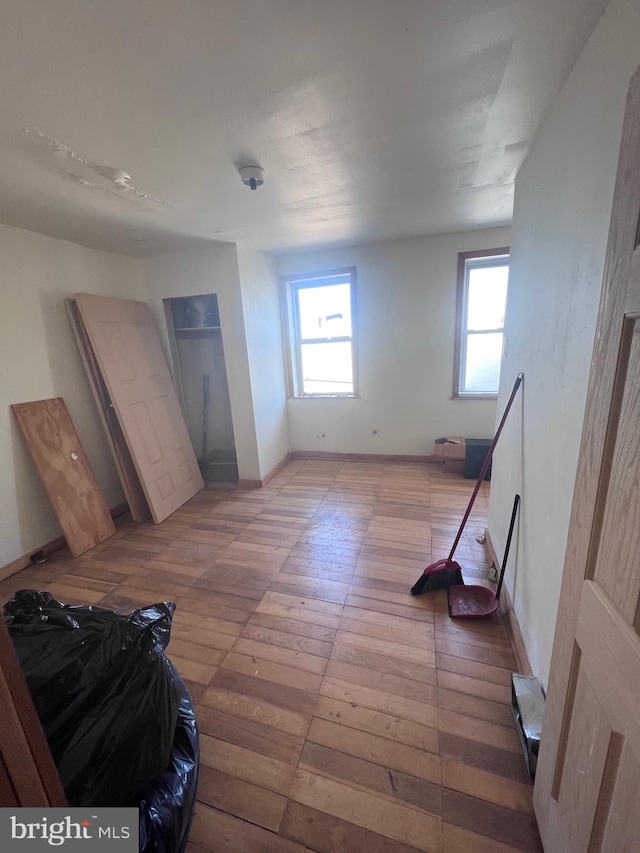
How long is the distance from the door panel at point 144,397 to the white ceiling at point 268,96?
84 cm

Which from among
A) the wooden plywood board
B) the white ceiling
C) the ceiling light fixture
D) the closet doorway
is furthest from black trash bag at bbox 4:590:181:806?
the closet doorway

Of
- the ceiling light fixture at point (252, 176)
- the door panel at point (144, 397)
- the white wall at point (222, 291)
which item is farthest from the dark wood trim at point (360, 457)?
the ceiling light fixture at point (252, 176)

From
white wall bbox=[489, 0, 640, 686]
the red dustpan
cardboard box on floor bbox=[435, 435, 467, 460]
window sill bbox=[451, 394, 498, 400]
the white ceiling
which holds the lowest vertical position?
the red dustpan

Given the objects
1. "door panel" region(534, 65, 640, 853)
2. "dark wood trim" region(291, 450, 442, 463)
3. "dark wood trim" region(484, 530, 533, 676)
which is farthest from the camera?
"dark wood trim" region(291, 450, 442, 463)

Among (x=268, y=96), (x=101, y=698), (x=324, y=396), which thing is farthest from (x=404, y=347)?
(x=101, y=698)

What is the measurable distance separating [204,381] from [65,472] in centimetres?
177

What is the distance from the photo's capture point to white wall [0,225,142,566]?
2.32 metres

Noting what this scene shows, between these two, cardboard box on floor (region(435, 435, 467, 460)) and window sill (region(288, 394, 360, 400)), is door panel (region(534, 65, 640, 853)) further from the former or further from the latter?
window sill (region(288, 394, 360, 400))

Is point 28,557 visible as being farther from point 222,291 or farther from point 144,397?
point 222,291

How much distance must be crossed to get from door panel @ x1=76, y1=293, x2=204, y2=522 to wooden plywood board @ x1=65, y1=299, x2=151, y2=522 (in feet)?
0.39

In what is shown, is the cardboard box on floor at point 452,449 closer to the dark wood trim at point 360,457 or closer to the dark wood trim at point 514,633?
the dark wood trim at point 360,457

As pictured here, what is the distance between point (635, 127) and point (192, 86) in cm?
134

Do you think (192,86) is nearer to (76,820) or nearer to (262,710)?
(76,820)

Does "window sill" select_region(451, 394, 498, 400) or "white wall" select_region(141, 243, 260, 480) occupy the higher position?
"white wall" select_region(141, 243, 260, 480)
